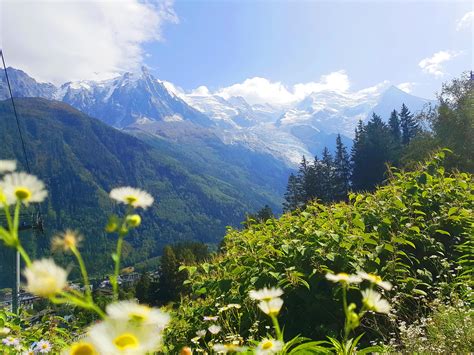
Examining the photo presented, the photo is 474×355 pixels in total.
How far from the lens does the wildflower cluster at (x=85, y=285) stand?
749 millimetres

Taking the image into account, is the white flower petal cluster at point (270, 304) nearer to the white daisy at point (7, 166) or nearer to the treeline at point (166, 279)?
the white daisy at point (7, 166)

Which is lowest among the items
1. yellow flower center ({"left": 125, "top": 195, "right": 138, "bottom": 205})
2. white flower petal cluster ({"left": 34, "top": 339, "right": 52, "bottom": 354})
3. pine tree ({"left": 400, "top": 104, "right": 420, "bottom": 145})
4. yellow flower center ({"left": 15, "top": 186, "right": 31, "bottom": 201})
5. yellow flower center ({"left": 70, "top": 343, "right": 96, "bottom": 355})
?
white flower petal cluster ({"left": 34, "top": 339, "right": 52, "bottom": 354})

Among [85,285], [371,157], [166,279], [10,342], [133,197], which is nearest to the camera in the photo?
[85,285]

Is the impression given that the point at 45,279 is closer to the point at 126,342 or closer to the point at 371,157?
the point at 126,342

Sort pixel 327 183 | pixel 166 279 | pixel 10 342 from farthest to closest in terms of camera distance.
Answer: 1. pixel 327 183
2. pixel 166 279
3. pixel 10 342

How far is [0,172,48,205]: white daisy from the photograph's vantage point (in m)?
0.95

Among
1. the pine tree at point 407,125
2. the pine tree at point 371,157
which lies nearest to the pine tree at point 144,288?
the pine tree at point 371,157

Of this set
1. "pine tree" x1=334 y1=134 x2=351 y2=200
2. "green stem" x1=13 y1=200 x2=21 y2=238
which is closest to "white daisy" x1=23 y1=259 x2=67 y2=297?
"green stem" x1=13 y1=200 x2=21 y2=238

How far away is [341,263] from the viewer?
4824 millimetres

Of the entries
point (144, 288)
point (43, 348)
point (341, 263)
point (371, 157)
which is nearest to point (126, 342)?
point (43, 348)

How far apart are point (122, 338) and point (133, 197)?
460mm

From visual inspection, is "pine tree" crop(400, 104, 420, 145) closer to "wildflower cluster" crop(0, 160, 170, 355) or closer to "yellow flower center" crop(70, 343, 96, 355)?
→ "wildflower cluster" crop(0, 160, 170, 355)

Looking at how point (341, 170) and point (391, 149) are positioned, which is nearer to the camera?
point (391, 149)

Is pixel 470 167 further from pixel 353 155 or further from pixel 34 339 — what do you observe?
pixel 353 155
